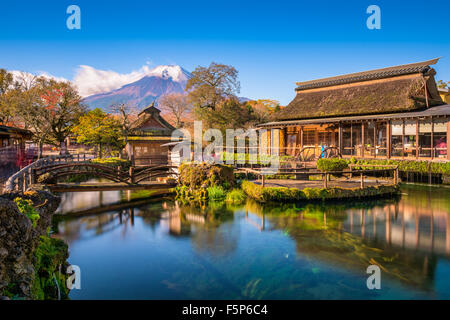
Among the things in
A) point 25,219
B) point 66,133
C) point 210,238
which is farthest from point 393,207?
point 66,133

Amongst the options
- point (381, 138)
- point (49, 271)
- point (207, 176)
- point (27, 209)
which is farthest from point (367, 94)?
point (49, 271)

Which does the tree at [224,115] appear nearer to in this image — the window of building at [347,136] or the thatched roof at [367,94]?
the thatched roof at [367,94]

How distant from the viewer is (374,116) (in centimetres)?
2439

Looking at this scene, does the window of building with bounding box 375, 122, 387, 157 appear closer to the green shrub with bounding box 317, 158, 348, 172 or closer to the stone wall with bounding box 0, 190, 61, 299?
the green shrub with bounding box 317, 158, 348, 172

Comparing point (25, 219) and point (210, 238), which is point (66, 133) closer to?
point (210, 238)

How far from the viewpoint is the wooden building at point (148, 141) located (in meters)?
33.8

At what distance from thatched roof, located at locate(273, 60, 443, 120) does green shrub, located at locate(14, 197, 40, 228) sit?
25090 mm

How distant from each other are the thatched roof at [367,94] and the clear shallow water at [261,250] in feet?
37.3

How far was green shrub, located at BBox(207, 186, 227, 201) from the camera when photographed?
1756 centimetres

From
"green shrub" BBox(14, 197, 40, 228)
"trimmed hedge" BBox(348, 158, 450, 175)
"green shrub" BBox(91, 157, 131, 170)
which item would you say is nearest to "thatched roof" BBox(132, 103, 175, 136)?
"green shrub" BBox(91, 157, 131, 170)

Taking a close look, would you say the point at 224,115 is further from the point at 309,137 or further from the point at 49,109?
the point at 49,109

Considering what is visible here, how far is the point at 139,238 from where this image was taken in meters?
11.1

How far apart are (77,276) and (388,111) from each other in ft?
81.5
